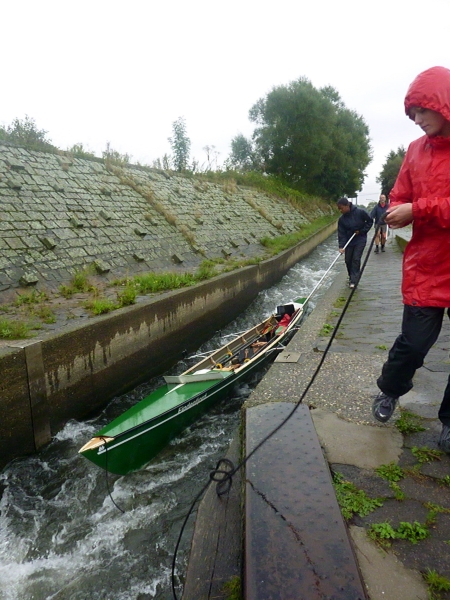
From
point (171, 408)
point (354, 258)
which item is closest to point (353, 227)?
point (354, 258)

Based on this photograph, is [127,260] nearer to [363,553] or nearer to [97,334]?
[97,334]

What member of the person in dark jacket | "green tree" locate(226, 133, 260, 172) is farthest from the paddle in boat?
"green tree" locate(226, 133, 260, 172)

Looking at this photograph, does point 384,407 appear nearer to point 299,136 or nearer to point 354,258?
point 354,258

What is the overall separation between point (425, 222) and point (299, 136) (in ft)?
115

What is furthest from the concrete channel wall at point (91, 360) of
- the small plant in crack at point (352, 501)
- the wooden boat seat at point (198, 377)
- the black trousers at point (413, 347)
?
the black trousers at point (413, 347)

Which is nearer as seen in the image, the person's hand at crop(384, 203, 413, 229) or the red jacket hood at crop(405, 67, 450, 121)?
the red jacket hood at crop(405, 67, 450, 121)

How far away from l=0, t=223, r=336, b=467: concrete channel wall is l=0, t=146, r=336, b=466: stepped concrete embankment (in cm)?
1

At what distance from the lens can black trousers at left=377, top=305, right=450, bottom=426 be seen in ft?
8.16

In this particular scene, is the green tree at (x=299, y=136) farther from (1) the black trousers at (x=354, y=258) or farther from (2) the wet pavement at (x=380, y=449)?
(2) the wet pavement at (x=380, y=449)

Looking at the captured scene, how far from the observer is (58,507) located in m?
4.33

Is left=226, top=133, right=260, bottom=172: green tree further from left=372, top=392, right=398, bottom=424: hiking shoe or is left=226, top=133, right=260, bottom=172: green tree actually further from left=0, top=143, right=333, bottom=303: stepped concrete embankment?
left=372, top=392, right=398, bottom=424: hiking shoe

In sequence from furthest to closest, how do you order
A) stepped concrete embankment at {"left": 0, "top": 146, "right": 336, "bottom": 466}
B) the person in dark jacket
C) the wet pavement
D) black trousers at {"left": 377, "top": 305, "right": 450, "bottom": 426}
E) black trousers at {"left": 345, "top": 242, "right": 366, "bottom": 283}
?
black trousers at {"left": 345, "top": 242, "right": 366, "bottom": 283}, the person in dark jacket, stepped concrete embankment at {"left": 0, "top": 146, "right": 336, "bottom": 466}, black trousers at {"left": 377, "top": 305, "right": 450, "bottom": 426}, the wet pavement

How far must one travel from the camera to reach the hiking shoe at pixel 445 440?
2.54 metres

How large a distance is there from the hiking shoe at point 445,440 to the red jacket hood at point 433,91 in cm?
177
